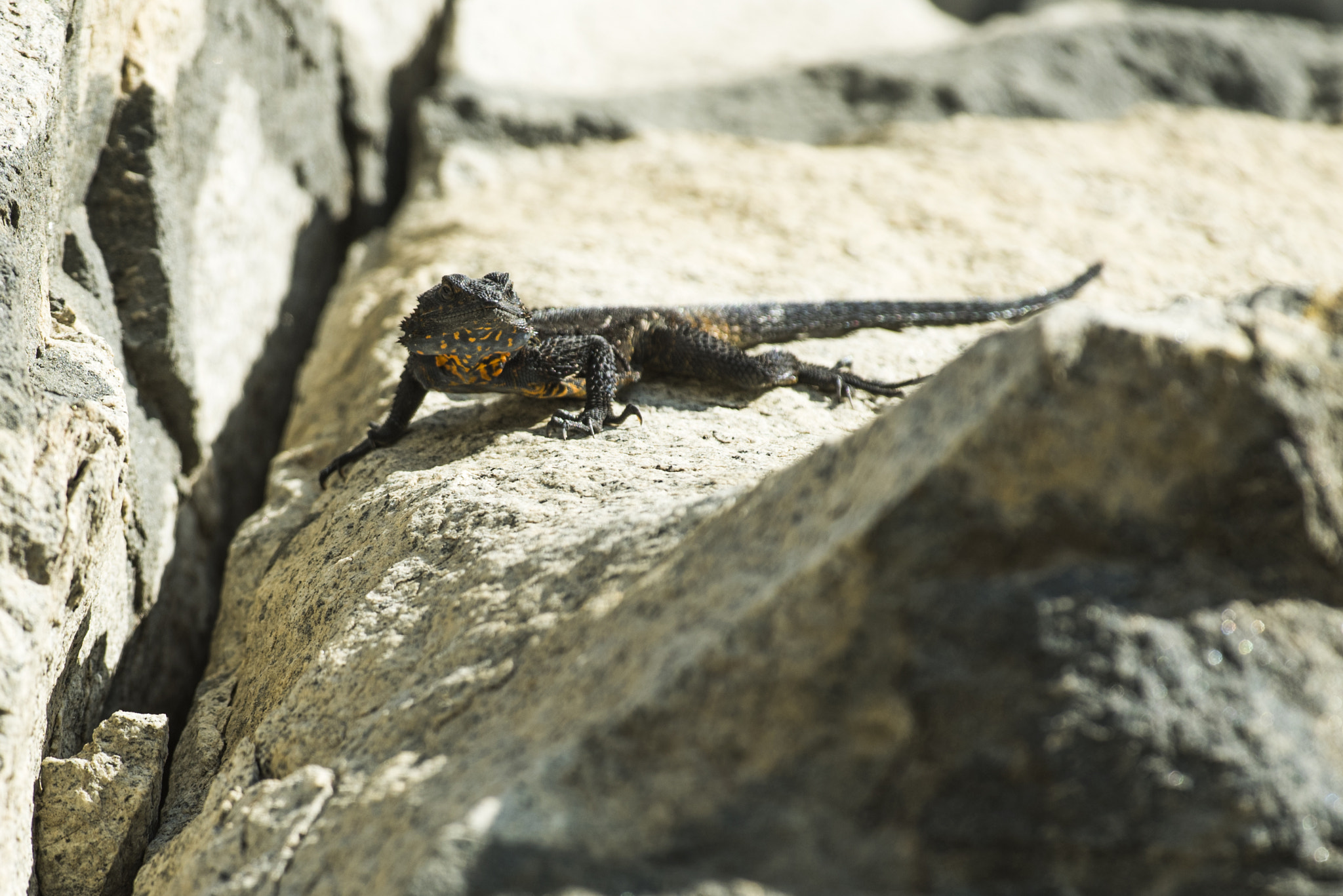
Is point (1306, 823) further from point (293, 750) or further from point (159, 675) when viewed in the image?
point (159, 675)

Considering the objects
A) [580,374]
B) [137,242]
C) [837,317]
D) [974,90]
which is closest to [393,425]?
[580,374]

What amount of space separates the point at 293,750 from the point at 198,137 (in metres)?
3.23

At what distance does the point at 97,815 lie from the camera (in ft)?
9.62

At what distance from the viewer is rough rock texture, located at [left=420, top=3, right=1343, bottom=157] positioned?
7152 millimetres

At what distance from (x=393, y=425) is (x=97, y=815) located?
1876mm

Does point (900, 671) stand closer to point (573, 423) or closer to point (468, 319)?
point (573, 423)

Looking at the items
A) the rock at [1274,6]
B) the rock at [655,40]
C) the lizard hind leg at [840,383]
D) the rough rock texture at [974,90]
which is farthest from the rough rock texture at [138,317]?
the rock at [1274,6]

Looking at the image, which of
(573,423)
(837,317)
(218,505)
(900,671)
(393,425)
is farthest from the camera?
(837,317)

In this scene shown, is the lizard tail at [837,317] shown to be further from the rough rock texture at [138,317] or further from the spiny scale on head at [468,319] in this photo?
the rough rock texture at [138,317]

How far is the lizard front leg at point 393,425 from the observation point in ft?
14.1

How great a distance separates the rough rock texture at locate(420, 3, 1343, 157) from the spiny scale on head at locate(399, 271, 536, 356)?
10.6 feet

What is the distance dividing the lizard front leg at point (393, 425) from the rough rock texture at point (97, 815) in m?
1.49

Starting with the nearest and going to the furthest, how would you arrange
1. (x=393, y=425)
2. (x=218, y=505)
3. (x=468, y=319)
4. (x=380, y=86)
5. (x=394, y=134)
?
(x=468, y=319)
(x=393, y=425)
(x=218, y=505)
(x=380, y=86)
(x=394, y=134)

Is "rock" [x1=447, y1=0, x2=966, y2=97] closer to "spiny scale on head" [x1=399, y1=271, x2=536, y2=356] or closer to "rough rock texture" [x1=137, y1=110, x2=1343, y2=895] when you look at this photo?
"spiny scale on head" [x1=399, y1=271, x2=536, y2=356]
